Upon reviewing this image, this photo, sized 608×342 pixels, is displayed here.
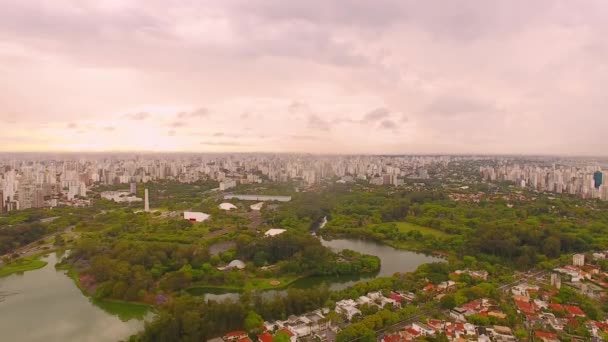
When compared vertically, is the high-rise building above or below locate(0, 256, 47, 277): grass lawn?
above

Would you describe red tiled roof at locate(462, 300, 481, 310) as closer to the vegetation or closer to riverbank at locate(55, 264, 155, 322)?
the vegetation

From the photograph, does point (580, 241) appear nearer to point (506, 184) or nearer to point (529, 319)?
point (529, 319)

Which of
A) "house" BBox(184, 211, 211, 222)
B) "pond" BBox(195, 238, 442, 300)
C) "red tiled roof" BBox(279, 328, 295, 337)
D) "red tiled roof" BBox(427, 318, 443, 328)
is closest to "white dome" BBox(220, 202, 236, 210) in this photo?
"house" BBox(184, 211, 211, 222)

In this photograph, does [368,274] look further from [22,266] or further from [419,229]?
[22,266]

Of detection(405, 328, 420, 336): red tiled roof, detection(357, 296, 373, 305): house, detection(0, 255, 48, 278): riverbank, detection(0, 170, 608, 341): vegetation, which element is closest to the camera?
detection(405, 328, 420, 336): red tiled roof

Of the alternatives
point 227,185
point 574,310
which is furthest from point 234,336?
point 227,185
